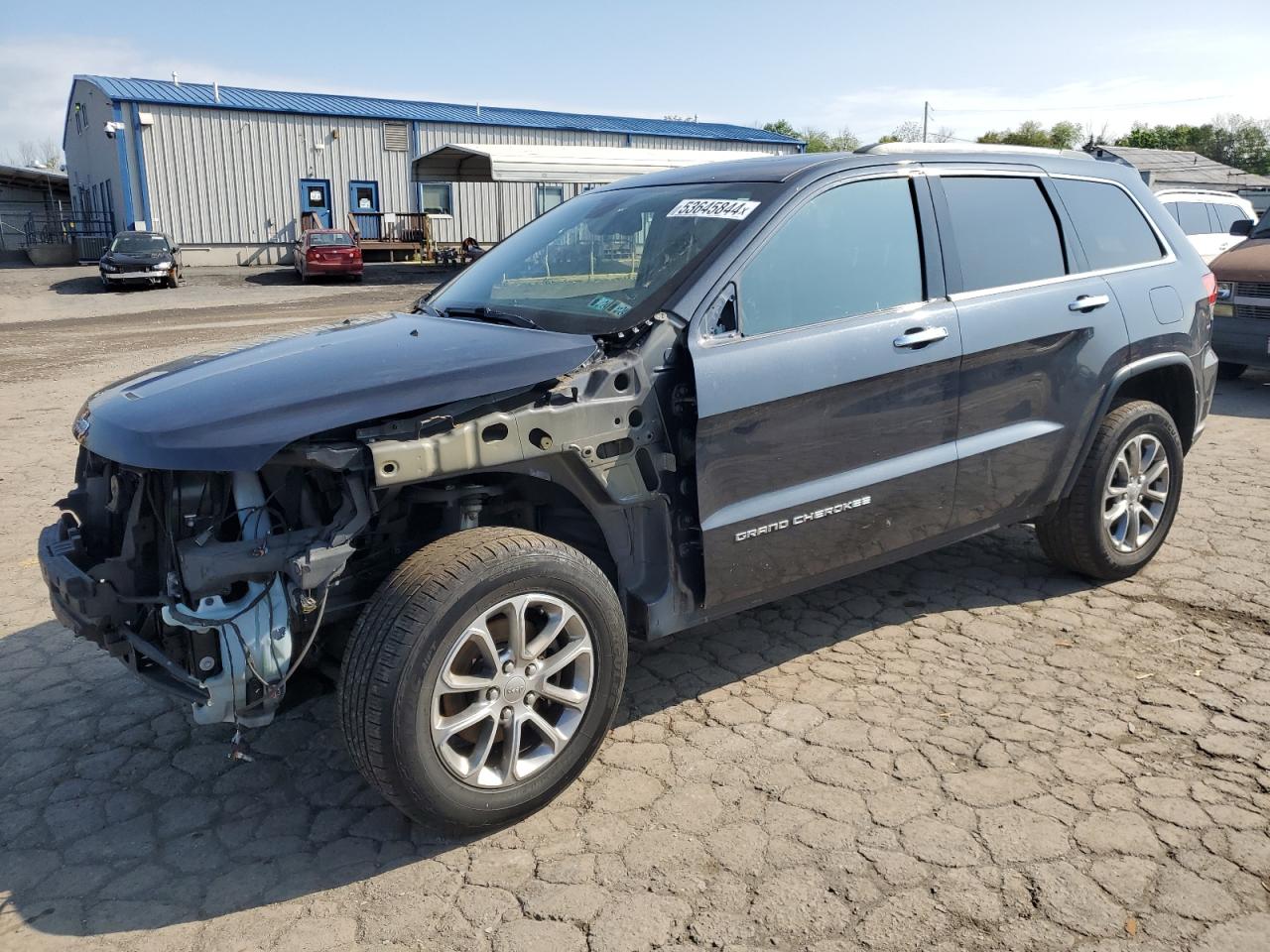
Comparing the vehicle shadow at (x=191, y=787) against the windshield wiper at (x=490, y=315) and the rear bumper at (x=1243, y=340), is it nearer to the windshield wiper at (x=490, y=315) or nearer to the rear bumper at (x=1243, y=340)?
the windshield wiper at (x=490, y=315)

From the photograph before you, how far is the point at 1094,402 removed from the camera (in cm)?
435

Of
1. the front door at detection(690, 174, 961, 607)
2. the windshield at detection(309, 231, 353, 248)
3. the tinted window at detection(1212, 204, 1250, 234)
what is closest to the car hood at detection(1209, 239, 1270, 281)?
the tinted window at detection(1212, 204, 1250, 234)

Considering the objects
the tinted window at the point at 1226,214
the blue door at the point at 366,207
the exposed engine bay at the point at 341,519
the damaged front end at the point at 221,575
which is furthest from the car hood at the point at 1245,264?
the blue door at the point at 366,207

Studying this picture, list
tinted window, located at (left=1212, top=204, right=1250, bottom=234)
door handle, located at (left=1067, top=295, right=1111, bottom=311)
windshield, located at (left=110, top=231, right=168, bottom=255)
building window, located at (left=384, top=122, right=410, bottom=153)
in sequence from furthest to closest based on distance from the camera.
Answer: building window, located at (left=384, top=122, right=410, bottom=153)
windshield, located at (left=110, top=231, right=168, bottom=255)
tinted window, located at (left=1212, top=204, right=1250, bottom=234)
door handle, located at (left=1067, top=295, right=1111, bottom=311)

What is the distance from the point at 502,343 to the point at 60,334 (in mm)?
17456

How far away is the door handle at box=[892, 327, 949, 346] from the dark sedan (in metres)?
26.7

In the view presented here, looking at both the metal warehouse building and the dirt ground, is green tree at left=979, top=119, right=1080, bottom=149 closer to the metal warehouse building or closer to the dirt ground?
the metal warehouse building

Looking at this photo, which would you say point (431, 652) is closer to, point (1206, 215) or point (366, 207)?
point (1206, 215)

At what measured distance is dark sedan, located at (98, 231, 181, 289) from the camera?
25828mm

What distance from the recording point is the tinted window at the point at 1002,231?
4.00 metres

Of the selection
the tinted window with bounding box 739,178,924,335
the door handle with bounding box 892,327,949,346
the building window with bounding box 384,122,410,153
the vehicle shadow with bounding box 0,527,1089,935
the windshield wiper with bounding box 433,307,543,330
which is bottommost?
the vehicle shadow with bounding box 0,527,1089,935

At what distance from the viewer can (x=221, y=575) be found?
2695 mm

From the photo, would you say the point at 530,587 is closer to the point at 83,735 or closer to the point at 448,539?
the point at 448,539

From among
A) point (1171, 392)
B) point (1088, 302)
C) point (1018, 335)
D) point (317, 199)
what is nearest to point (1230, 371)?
point (1171, 392)
